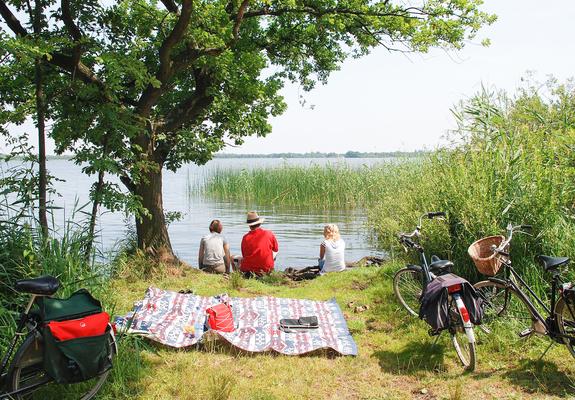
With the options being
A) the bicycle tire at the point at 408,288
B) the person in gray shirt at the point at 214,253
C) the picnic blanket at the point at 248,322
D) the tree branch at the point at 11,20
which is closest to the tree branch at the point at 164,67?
the tree branch at the point at 11,20

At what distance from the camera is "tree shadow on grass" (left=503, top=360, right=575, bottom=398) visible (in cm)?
Result: 428

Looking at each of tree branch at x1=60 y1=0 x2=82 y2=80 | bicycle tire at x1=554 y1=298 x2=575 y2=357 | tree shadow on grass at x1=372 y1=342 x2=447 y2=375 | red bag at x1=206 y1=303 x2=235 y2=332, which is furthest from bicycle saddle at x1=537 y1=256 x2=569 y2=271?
tree branch at x1=60 y1=0 x2=82 y2=80

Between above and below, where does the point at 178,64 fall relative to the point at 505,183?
above

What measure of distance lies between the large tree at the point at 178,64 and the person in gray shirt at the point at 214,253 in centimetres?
70

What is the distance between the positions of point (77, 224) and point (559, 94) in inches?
349

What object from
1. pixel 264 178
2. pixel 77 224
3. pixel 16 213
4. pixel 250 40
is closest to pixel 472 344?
pixel 77 224

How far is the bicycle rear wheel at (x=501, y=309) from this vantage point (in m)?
5.19

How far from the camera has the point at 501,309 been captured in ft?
17.2

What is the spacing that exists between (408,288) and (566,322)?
2191 millimetres

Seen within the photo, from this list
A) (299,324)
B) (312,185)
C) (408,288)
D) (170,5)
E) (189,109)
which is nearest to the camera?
(299,324)

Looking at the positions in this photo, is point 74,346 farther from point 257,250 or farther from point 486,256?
point 257,250

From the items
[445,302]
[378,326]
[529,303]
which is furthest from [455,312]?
[378,326]

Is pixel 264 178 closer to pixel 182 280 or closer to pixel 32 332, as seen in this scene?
pixel 182 280

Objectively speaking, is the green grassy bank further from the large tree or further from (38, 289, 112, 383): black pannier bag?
(38, 289, 112, 383): black pannier bag
